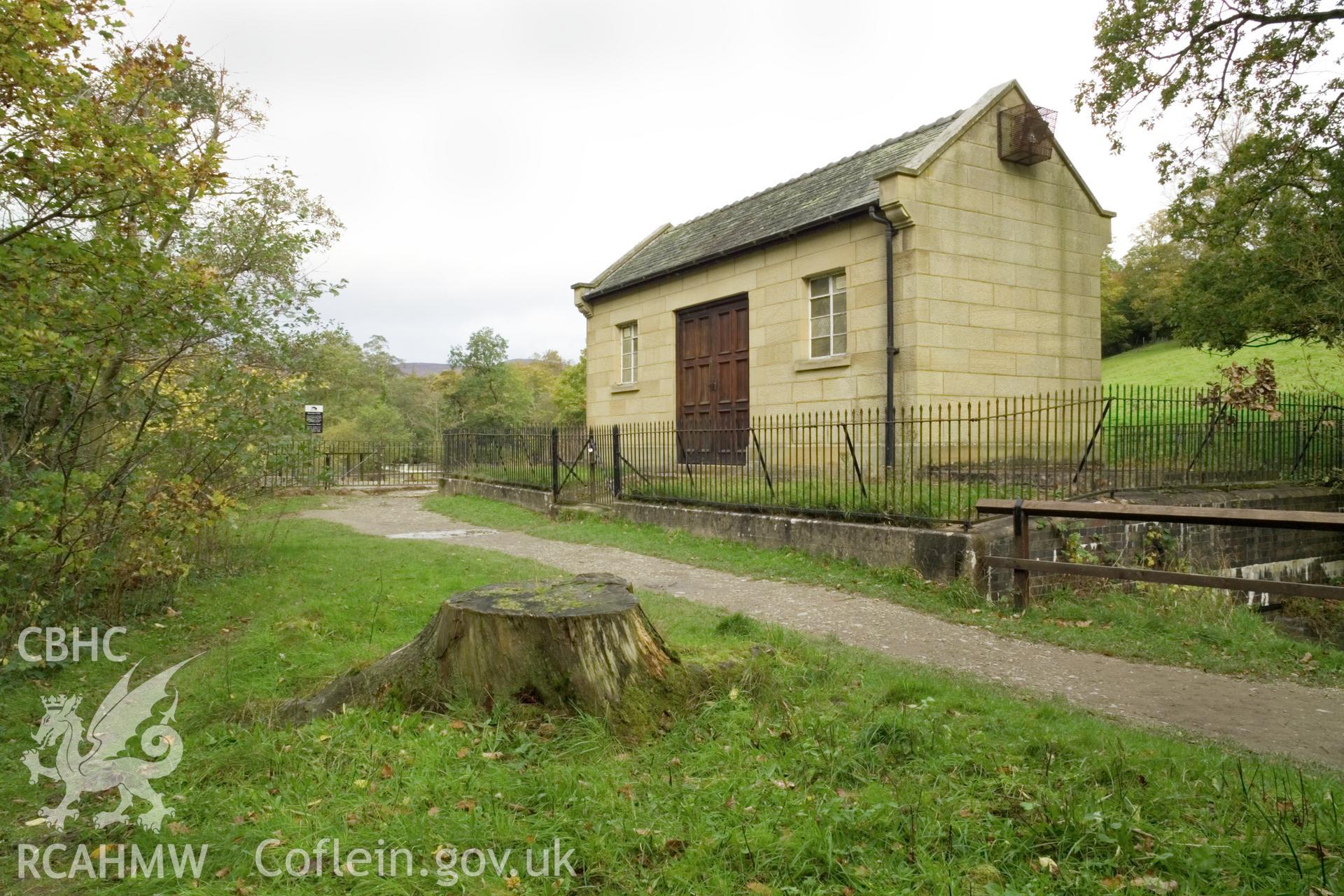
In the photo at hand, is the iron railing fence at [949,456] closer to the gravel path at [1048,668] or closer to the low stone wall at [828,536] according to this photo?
the low stone wall at [828,536]

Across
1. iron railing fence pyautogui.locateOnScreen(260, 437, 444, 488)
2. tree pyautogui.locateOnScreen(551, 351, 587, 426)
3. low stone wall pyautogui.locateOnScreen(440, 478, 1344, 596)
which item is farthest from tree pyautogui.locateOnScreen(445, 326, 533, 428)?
low stone wall pyautogui.locateOnScreen(440, 478, 1344, 596)

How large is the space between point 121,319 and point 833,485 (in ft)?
27.7

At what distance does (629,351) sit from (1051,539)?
12.8 m

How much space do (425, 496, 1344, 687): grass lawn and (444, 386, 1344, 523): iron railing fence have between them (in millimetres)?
880

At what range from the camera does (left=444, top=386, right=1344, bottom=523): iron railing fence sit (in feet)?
31.9

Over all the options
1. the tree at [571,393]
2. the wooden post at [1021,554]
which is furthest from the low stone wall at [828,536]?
the tree at [571,393]

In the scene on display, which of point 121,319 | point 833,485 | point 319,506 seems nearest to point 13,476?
point 121,319

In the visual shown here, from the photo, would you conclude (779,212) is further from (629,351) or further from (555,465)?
(555,465)

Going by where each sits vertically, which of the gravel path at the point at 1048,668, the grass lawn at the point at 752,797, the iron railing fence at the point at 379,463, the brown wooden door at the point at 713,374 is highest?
the brown wooden door at the point at 713,374

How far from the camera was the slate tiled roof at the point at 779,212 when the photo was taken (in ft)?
45.0

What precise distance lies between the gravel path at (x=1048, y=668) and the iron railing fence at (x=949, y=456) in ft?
6.27

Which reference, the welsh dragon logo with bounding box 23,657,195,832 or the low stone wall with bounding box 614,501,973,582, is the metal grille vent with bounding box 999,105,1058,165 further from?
the welsh dragon logo with bounding box 23,657,195,832

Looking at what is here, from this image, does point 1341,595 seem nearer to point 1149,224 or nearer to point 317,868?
point 317,868

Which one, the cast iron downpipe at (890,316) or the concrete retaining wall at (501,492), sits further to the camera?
the concrete retaining wall at (501,492)
